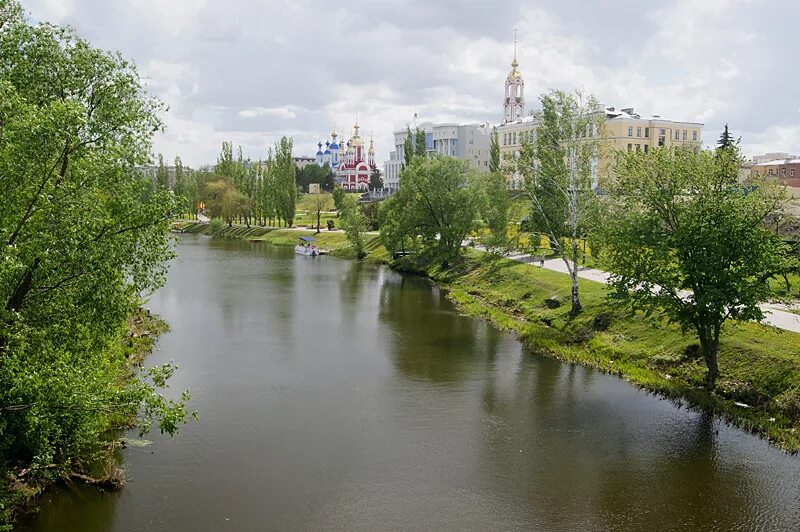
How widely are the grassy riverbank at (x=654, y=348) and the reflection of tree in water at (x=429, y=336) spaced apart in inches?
61.0

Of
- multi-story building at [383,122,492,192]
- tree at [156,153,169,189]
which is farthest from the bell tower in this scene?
tree at [156,153,169,189]

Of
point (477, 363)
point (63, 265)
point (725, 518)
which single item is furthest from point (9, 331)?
Answer: point (477, 363)

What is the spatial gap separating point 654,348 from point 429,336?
8.80m

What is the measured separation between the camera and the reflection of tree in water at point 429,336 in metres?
23.1

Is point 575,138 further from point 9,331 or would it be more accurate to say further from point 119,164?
point 9,331

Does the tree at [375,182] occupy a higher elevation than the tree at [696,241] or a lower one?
higher

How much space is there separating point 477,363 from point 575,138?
10660 millimetres

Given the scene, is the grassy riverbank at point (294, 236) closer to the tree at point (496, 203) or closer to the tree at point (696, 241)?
the tree at point (496, 203)

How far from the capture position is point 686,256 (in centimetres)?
2020

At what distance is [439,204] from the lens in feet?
149

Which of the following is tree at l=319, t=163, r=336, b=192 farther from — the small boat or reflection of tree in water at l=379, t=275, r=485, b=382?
reflection of tree in water at l=379, t=275, r=485, b=382

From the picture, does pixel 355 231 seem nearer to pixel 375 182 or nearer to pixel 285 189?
pixel 285 189

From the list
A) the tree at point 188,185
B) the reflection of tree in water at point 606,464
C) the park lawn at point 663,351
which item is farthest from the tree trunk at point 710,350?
the tree at point 188,185

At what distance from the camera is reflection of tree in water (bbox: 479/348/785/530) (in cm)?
1352
